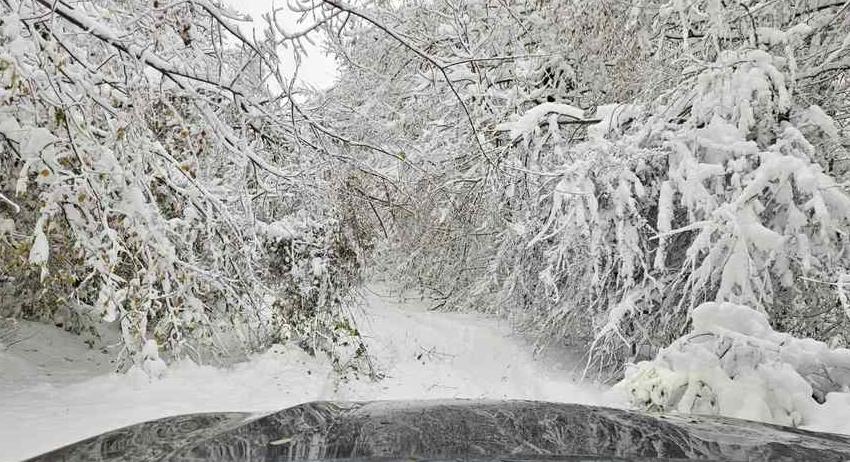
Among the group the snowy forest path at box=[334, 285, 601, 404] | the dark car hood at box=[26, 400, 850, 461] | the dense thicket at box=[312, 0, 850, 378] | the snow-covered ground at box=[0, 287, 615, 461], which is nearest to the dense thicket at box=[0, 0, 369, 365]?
the snow-covered ground at box=[0, 287, 615, 461]

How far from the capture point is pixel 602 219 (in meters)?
6.79

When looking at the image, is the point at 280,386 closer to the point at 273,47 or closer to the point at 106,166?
the point at 106,166

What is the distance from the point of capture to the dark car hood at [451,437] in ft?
5.33

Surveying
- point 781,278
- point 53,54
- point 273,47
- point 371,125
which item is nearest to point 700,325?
point 781,278

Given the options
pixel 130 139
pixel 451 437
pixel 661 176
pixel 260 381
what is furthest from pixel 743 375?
pixel 260 381

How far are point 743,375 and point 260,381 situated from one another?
194 inches

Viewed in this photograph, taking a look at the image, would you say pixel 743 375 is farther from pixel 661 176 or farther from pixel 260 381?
pixel 260 381

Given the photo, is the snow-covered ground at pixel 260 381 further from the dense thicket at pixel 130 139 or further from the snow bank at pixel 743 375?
the snow bank at pixel 743 375

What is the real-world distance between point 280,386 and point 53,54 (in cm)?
478

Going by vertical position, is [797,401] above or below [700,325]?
below

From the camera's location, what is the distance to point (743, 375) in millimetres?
4301

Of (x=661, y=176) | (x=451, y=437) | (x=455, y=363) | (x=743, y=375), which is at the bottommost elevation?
(x=455, y=363)

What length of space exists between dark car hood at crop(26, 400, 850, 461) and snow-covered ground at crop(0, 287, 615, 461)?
9.72 ft

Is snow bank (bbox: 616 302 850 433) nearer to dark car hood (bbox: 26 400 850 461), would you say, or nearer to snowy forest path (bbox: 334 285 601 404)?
dark car hood (bbox: 26 400 850 461)
